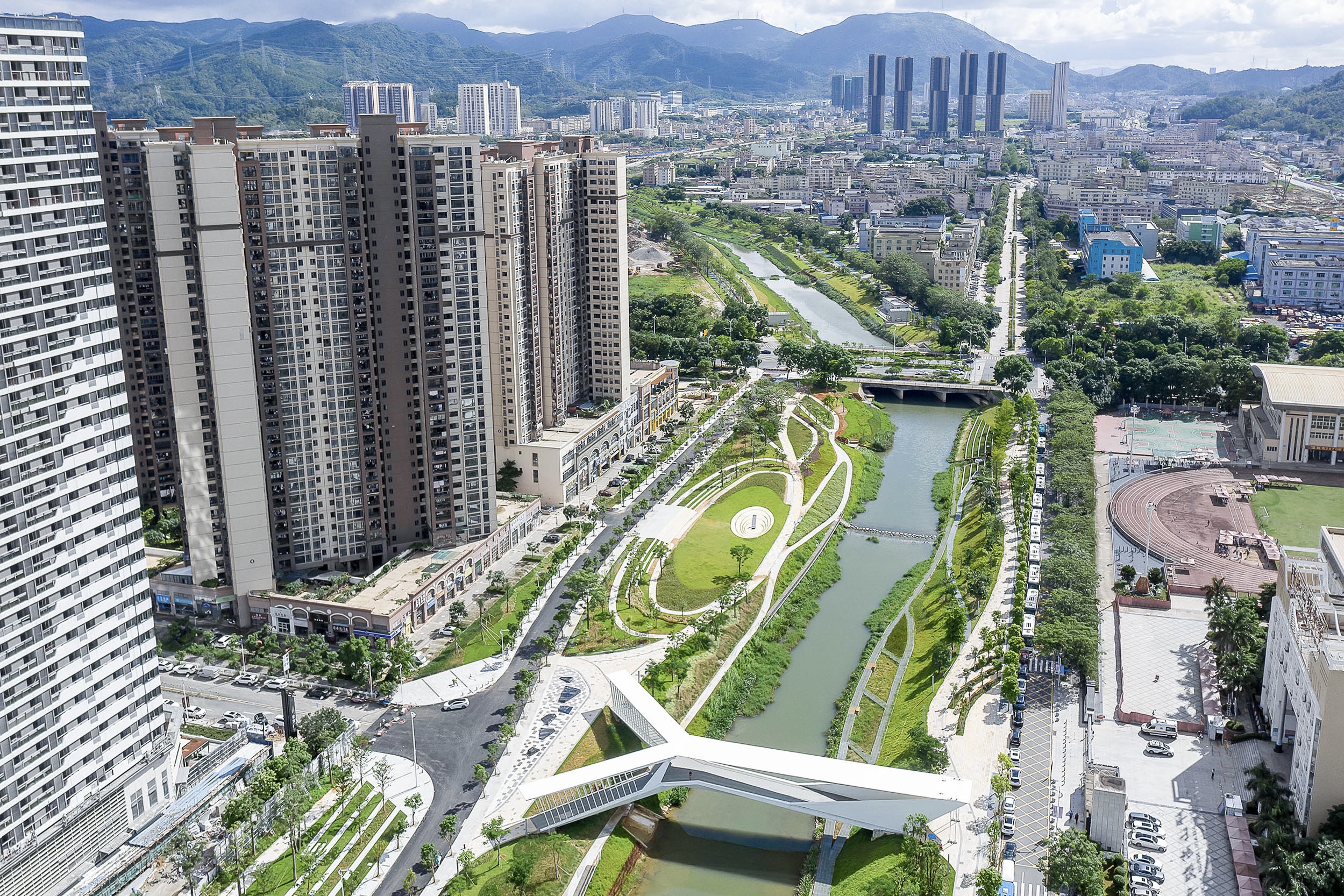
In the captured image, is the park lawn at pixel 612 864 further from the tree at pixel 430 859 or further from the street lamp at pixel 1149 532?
the street lamp at pixel 1149 532

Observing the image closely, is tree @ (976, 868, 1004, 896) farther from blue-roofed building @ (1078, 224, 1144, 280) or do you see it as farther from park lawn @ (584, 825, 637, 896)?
blue-roofed building @ (1078, 224, 1144, 280)

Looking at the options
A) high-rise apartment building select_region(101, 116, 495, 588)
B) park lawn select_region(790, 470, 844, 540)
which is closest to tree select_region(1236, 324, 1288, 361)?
park lawn select_region(790, 470, 844, 540)

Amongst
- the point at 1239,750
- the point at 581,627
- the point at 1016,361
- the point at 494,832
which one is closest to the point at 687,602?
the point at 581,627

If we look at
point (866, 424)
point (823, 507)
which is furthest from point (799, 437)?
point (823, 507)

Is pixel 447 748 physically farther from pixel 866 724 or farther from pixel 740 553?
pixel 740 553

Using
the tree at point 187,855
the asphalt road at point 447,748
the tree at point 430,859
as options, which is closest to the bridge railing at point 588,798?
the asphalt road at point 447,748

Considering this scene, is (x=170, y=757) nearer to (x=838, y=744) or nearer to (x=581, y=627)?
(x=581, y=627)
